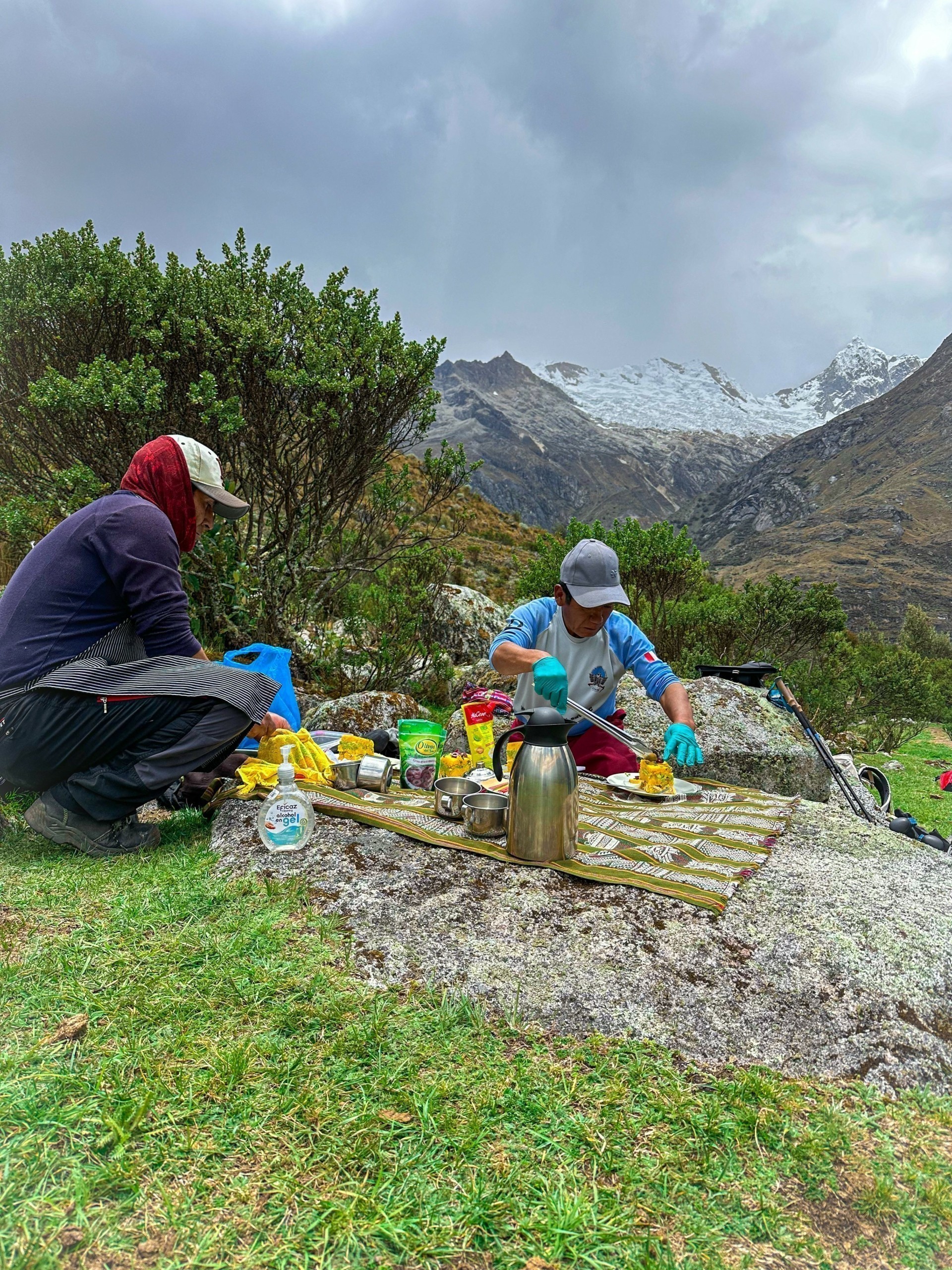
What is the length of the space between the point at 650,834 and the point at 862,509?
106m

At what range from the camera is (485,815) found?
3066 millimetres

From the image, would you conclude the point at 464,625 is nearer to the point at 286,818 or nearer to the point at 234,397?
the point at 234,397

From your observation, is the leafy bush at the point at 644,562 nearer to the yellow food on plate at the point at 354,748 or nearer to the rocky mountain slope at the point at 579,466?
the yellow food on plate at the point at 354,748

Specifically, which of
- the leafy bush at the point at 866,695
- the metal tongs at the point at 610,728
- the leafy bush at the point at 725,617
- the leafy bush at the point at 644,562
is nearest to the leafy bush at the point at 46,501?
the metal tongs at the point at 610,728

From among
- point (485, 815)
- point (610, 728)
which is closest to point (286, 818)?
point (485, 815)

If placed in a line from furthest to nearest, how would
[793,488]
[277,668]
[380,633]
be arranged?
[793,488]
[380,633]
[277,668]

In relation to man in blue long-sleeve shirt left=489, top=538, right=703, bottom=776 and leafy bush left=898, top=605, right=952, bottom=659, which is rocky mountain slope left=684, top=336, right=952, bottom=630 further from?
man in blue long-sleeve shirt left=489, top=538, right=703, bottom=776

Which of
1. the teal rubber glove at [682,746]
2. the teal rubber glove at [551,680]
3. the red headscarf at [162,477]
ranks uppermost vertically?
the red headscarf at [162,477]

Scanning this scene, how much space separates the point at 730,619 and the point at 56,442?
32.1ft

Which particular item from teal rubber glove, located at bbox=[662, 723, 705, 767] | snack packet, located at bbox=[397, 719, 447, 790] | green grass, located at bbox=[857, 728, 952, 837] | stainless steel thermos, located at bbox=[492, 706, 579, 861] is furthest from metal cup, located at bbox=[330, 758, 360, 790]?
green grass, located at bbox=[857, 728, 952, 837]

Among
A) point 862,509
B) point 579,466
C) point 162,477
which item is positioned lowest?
point 162,477

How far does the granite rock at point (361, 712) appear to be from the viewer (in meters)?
6.56

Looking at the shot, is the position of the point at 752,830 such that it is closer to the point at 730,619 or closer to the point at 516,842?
the point at 516,842

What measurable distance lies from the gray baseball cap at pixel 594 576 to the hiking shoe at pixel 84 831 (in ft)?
9.05
